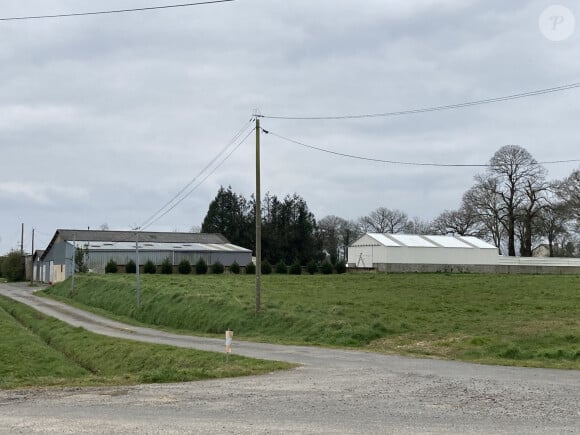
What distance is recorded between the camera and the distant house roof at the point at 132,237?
80.6m

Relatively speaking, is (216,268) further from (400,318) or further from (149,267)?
(400,318)

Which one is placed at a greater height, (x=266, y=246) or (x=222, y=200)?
(x=222, y=200)

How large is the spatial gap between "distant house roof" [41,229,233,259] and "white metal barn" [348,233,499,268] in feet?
60.3

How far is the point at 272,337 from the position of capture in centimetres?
2539

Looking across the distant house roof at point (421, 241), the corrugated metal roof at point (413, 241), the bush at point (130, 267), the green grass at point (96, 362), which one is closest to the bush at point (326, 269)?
the distant house roof at point (421, 241)

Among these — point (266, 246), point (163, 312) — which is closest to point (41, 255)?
point (266, 246)

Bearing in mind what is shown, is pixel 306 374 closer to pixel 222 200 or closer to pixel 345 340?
pixel 345 340

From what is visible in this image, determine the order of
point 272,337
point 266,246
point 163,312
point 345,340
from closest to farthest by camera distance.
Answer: point 345,340
point 272,337
point 163,312
point 266,246

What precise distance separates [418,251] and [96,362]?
6140 centimetres

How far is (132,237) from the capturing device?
8369 cm

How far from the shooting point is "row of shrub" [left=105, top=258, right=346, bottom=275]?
233ft

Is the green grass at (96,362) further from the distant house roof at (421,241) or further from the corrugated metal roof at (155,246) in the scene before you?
the distant house roof at (421,241)

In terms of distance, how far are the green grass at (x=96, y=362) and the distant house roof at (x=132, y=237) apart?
49.4 m

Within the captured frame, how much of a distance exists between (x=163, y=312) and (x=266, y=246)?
66.9m
